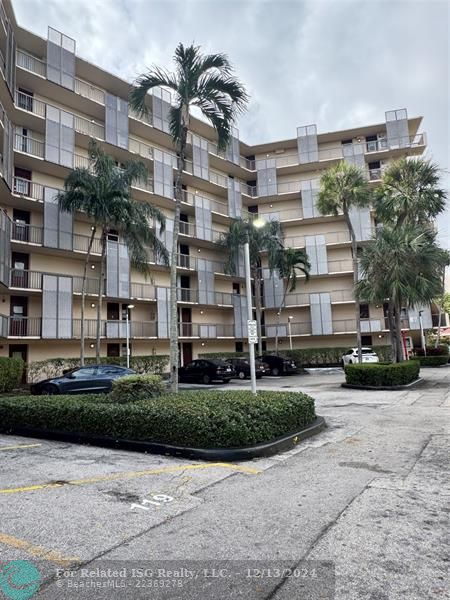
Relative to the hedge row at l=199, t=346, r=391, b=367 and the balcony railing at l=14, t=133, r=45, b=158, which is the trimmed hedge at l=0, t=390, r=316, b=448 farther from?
the hedge row at l=199, t=346, r=391, b=367

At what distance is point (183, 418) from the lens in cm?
694

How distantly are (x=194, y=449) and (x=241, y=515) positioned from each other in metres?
2.53

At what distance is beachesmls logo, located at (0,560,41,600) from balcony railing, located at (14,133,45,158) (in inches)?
958

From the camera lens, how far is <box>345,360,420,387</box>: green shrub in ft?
57.5

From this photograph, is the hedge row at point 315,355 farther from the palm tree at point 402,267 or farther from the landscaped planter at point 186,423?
the landscaped planter at point 186,423

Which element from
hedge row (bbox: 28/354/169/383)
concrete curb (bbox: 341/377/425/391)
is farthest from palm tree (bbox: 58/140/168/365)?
concrete curb (bbox: 341/377/425/391)

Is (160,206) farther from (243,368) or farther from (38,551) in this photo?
(38,551)

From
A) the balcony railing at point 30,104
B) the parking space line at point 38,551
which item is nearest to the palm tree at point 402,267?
the parking space line at point 38,551

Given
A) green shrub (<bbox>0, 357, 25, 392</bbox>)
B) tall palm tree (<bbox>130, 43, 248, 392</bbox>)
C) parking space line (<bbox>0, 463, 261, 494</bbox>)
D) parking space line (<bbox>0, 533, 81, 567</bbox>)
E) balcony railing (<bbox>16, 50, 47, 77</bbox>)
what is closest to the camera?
parking space line (<bbox>0, 533, 81, 567</bbox>)

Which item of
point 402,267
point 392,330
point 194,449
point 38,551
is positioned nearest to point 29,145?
point 402,267

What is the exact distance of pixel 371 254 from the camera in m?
18.6

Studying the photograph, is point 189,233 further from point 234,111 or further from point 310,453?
point 310,453

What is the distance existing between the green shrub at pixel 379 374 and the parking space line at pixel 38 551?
16.2 m

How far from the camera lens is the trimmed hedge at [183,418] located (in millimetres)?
6785
